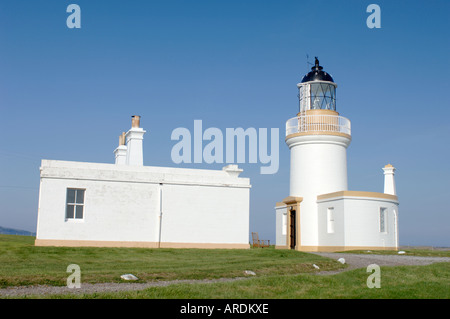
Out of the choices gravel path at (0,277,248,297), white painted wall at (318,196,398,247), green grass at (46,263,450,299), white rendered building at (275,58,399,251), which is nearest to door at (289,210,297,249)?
white rendered building at (275,58,399,251)

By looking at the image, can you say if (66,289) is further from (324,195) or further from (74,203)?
(324,195)

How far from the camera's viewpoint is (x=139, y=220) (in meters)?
24.4

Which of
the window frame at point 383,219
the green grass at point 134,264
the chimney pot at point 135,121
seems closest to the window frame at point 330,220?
the window frame at point 383,219

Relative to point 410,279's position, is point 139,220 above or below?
above

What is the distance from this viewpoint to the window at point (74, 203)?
23269 mm

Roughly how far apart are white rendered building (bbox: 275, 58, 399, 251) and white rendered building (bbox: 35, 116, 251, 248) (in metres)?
4.83

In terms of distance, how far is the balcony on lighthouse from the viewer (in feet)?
98.5

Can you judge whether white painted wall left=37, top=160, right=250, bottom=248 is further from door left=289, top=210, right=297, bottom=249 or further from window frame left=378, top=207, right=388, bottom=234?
window frame left=378, top=207, right=388, bottom=234

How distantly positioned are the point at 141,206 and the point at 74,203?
318cm

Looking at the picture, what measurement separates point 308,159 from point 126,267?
1676 centimetres

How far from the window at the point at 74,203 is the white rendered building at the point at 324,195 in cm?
1273

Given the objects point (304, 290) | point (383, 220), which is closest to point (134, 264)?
point (304, 290)
